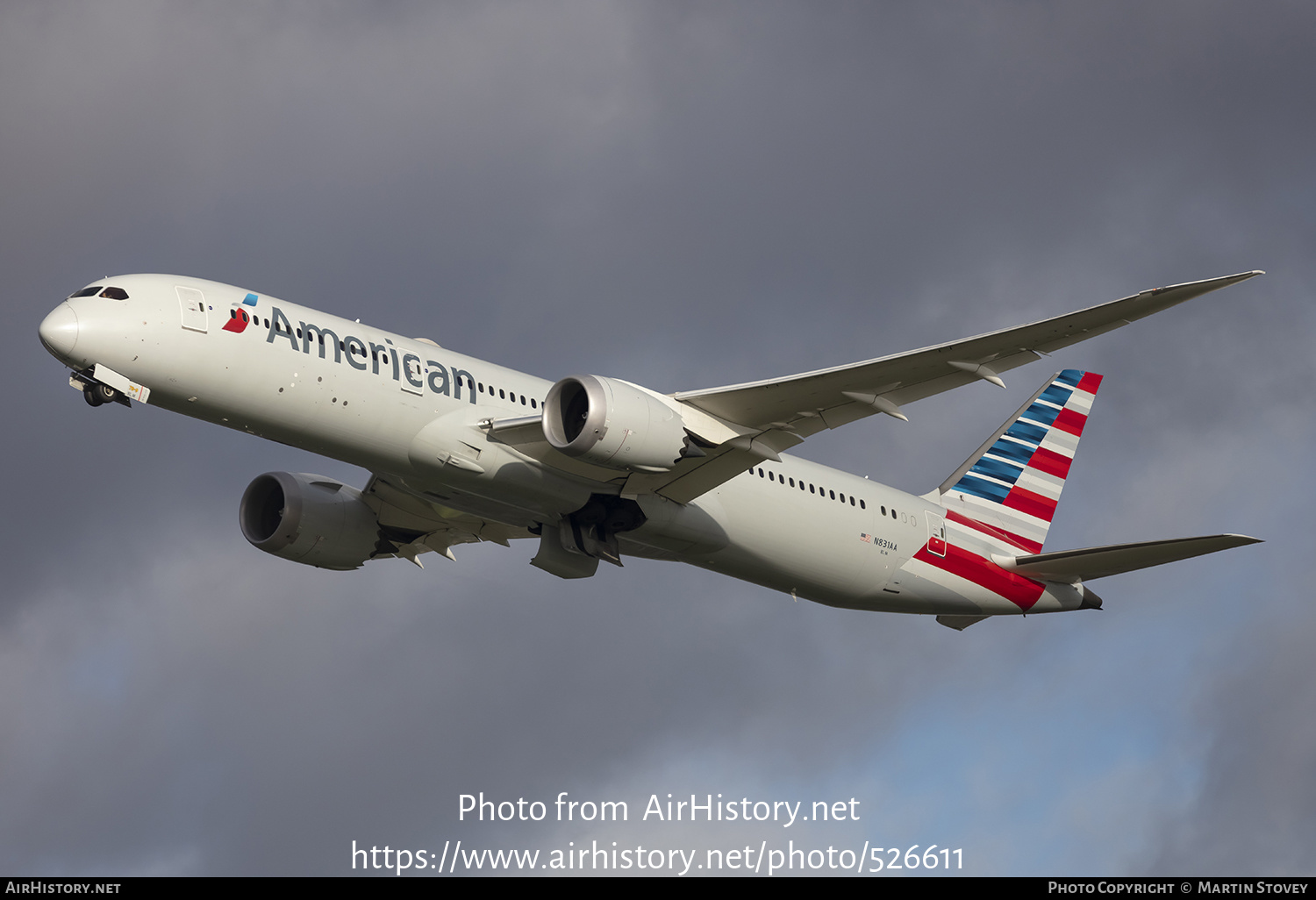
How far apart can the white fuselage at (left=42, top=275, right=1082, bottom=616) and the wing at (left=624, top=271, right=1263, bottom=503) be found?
1.67 meters

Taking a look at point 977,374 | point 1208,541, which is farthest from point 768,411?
point 1208,541

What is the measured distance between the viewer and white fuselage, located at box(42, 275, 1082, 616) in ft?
95.2

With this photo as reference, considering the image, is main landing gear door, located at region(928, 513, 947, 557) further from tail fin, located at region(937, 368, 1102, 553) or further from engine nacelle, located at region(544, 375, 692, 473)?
engine nacelle, located at region(544, 375, 692, 473)

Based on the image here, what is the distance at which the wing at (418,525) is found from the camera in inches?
1483

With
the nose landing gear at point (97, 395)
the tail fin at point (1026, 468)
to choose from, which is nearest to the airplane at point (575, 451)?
the nose landing gear at point (97, 395)

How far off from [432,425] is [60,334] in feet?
24.6

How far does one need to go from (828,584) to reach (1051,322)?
10.7 metres

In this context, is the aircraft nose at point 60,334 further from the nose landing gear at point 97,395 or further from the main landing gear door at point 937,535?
the main landing gear door at point 937,535

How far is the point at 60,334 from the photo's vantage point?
28359 millimetres

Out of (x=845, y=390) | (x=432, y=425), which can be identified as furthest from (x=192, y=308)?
(x=845, y=390)

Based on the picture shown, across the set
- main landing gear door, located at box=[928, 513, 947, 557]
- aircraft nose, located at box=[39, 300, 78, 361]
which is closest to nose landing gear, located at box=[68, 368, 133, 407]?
aircraft nose, located at box=[39, 300, 78, 361]

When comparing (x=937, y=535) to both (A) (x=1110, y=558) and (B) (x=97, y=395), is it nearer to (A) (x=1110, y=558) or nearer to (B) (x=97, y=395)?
(A) (x=1110, y=558)

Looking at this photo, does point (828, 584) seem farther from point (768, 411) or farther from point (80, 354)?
point (80, 354)

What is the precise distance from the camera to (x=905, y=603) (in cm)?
3825
